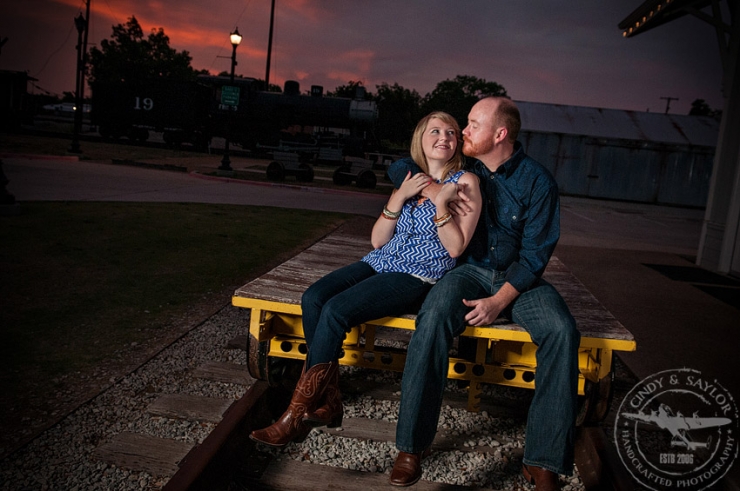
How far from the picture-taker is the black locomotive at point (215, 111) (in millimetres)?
26125

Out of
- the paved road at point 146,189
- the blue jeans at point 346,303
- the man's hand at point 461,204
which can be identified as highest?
the man's hand at point 461,204

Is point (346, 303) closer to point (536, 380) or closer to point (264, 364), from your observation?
point (264, 364)

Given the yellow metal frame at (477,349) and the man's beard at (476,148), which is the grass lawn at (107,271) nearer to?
the yellow metal frame at (477,349)

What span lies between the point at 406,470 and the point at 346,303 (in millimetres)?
770

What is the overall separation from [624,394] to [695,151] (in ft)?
Answer: 83.4

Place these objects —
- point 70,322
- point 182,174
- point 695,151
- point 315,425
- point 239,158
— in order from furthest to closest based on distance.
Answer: point 239,158 → point 695,151 → point 182,174 → point 70,322 → point 315,425

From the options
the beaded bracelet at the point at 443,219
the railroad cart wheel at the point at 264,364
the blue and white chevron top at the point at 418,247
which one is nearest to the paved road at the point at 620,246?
the blue and white chevron top at the point at 418,247

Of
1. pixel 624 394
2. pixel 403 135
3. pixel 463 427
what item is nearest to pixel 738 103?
pixel 624 394

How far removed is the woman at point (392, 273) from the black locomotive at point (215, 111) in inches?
896

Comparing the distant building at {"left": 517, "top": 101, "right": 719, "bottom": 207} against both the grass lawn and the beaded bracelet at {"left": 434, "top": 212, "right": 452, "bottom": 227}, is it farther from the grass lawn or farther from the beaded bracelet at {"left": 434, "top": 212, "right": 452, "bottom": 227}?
the beaded bracelet at {"left": 434, "top": 212, "right": 452, "bottom": 227}

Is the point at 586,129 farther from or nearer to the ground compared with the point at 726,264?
farther from the ground

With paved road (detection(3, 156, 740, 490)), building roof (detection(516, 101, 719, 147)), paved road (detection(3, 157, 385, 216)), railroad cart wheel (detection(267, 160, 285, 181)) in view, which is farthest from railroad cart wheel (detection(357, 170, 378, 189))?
building roof (detection(516, 101, 719, 147))

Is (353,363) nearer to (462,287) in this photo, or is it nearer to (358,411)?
(358,411)

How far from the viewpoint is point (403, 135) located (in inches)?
1129
